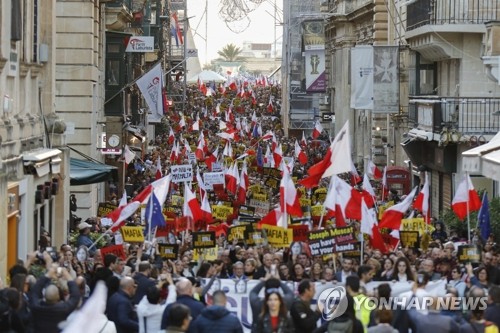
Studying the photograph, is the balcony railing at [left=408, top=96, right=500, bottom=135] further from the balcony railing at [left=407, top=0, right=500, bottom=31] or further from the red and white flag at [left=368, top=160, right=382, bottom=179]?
the red and white flag at [left=368, top=160, right=382, bottom=179]

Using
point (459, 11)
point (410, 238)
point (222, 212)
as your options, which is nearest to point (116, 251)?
point (410, 238)

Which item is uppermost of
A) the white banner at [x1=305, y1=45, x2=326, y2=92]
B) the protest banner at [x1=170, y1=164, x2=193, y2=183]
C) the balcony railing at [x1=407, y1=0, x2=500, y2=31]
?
the balcony railing at [x1=407, y1=0, x2=500, y2=31]

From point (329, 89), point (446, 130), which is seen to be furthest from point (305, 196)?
point (329, 89)

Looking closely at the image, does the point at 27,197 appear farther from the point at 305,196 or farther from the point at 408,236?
the point at 305,196

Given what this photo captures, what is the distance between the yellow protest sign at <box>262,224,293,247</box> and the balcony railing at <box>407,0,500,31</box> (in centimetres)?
1466

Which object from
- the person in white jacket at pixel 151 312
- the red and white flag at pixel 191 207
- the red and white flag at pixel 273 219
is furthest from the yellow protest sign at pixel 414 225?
the person in white jacket at pixel 151 312

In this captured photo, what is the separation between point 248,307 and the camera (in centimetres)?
1877

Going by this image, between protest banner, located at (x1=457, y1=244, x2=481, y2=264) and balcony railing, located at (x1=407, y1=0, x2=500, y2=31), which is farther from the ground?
balcony railing, located at (x1=407, y1=0, x2=500, y2=31)

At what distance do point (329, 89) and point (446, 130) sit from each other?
34.8 m

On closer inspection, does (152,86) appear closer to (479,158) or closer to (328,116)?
(328,116)

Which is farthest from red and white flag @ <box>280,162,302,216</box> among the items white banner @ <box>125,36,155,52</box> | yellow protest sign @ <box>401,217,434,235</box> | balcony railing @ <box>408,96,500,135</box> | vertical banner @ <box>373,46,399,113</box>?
white banner @ <box>125,36,155,52</box>

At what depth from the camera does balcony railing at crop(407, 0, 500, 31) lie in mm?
36875

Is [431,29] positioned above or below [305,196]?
above

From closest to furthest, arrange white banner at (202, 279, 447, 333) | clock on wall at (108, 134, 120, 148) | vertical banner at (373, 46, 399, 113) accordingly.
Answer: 1. white banner at (202, 279, 447, 333)
2. vertical banner at (373, 46, 399, 113)
3. clock on wall at (108, 134, 120, 148)
